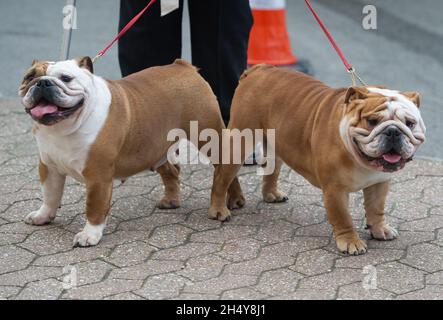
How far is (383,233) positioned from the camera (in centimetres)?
518

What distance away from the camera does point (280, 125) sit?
522cm

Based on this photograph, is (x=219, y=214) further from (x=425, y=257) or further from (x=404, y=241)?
(x=425, y=257)

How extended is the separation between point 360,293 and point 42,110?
6.06 feet

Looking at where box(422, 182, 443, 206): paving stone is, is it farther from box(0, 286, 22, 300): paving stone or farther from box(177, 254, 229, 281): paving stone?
box(0, 286, 22, 300): paving stone

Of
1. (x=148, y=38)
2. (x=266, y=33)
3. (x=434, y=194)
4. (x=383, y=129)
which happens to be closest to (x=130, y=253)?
(x=383, y=129)

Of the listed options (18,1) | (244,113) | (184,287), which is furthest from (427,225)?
(18,1)

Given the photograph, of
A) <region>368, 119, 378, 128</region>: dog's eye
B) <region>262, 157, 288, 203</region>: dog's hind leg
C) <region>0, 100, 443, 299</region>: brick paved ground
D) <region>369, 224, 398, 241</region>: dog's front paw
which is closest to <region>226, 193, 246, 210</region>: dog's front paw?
<region>0, 100, 443, 299</region>: brick paved ground

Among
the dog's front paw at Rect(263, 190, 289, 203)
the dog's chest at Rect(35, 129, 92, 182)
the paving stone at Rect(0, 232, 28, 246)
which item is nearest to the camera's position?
the dog's chest at Rect(35, 129, 92, 182)

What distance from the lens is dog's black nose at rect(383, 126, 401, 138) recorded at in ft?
14.8

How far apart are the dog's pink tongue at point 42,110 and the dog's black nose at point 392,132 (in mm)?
1674

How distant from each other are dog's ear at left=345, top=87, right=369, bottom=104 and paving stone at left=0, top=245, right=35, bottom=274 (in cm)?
188

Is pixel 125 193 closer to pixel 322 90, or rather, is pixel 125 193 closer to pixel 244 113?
pixel 244 113

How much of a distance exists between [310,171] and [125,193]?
1429 mm

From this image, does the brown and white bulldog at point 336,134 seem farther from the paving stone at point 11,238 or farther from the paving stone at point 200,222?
the paving stone at point 11,238
